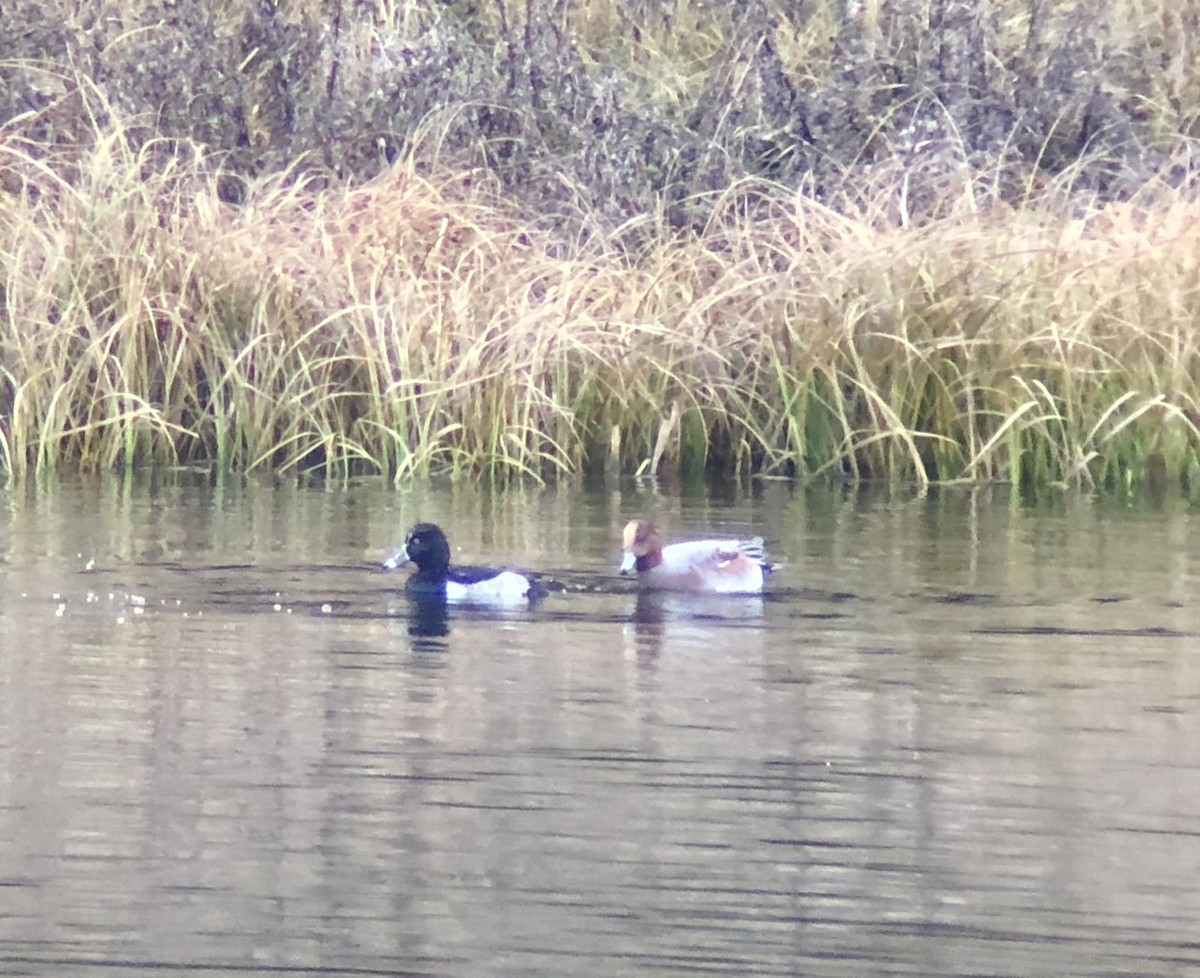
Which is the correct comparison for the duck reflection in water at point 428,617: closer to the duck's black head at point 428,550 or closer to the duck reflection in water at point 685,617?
the duck's black head at point 428,550

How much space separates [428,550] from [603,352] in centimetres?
324

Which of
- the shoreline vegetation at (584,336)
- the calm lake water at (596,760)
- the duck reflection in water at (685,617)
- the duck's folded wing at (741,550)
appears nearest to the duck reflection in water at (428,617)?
the calm lake water at (596,760)

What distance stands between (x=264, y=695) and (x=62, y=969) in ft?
7.73

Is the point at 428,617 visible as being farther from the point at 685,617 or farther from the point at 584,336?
the point at 584,336

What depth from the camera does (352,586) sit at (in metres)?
8.96

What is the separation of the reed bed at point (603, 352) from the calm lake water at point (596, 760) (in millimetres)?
1695

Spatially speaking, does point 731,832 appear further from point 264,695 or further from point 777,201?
point 777,201

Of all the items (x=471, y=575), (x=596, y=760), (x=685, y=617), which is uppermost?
(x=471, y=575)

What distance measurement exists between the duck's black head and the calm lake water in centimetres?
21

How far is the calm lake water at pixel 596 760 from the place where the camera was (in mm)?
4977

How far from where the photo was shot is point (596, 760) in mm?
6316

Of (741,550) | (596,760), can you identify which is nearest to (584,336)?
(741,550)

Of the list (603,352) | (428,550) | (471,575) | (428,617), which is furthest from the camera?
(603,352)

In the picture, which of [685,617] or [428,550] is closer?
[685,617]
